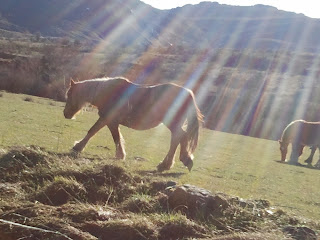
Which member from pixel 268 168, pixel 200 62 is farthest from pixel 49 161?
pixel 200 62

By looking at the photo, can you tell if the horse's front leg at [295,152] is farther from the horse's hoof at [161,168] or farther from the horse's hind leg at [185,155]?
the horse's hoof at [161,168]

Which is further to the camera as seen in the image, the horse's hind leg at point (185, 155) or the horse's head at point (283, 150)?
the horse's head at point (283, 150)

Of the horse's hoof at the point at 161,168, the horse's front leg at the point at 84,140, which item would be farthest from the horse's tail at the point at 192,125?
the horse's front leg at the point at 84,140

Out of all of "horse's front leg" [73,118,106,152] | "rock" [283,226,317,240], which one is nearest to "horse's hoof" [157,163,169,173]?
"horse's front leg" [73,118,106,152]

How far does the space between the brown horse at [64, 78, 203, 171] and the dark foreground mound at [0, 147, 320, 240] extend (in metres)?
3.59

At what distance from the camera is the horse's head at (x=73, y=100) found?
10.6 m

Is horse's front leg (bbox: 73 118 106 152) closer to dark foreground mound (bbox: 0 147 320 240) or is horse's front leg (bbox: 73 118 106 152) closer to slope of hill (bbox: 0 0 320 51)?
dark foreground mound (bbox: 0 147 320 240)

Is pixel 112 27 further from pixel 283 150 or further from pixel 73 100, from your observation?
pixel 73 100

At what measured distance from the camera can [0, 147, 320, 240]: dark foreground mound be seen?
4281mm

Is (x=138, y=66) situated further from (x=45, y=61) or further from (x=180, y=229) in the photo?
(x=180, y=229)

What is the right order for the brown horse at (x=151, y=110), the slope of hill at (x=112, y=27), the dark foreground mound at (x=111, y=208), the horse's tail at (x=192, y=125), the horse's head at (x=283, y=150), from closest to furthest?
the dark foreground mound at (x=111, y=208) → the brown horse at (x=151, y=110) → the horse's tail at (x=192, y=125) → the horse's head at (x=283, y=150) → the slope of hill at (x=112, y=27)

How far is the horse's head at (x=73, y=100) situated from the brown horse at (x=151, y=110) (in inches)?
22.1

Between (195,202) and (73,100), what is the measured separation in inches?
256

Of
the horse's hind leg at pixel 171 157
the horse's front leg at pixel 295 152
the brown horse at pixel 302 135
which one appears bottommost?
the horse's front leg at pixel 295 152
